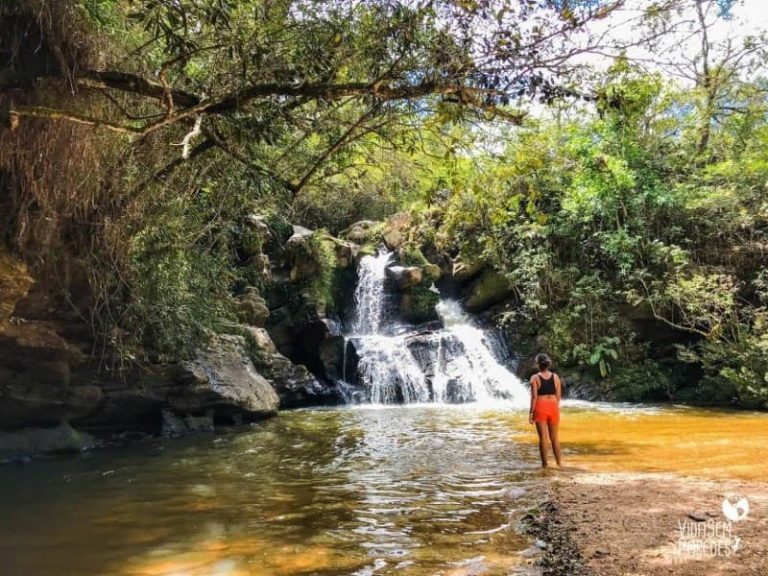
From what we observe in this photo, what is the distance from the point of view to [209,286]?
38.3 feet

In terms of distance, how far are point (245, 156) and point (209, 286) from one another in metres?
5.33

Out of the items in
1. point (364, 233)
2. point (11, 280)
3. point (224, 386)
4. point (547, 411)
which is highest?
point (364, 233)

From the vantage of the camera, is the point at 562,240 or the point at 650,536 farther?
the point at 562,240

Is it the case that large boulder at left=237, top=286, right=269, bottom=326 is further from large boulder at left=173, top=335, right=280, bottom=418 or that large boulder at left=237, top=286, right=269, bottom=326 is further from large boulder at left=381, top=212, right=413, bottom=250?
large boulder at left=381, top=212, right=413, bottom=250

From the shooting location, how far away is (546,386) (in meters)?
7.48

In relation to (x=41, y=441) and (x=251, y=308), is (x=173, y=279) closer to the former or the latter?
(x=41, y=441)

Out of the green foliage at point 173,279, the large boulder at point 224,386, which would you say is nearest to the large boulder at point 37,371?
the green foliage at point 173,279

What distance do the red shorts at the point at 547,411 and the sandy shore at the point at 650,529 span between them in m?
1.13

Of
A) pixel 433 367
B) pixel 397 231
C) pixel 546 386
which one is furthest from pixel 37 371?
pixel 397 231

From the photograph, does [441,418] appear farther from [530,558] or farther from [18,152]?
[18,152]

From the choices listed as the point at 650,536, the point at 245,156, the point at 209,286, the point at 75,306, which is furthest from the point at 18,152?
the point at 650,536

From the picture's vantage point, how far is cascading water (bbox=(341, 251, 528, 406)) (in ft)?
53.1

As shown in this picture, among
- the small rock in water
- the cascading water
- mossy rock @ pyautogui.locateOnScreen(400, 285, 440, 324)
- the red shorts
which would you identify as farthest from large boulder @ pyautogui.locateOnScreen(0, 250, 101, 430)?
mossy rock @ pyautogui.locateOnScreen(400, 285, 440, 324)

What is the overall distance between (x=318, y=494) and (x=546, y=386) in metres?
3.19
